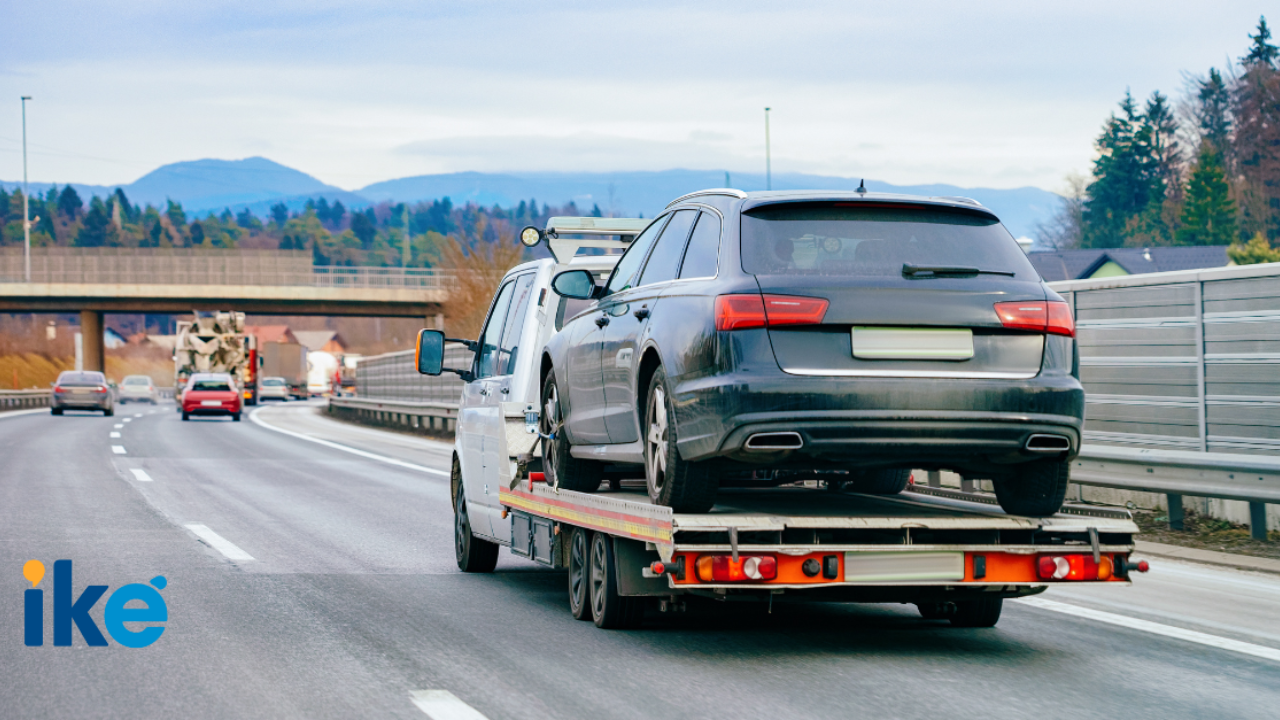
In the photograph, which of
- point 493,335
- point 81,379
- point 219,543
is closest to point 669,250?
point 493,335

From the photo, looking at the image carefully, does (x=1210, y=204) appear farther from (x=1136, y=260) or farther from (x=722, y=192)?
(x=722, y=192)

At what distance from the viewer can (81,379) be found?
4797 centimetres

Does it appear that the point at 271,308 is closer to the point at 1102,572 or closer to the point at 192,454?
the point at 192,454

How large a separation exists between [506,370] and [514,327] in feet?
0.92

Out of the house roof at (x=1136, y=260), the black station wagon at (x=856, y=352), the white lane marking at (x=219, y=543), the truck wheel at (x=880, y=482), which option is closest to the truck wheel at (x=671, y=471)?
the black station wagon at (x=856, y=352)

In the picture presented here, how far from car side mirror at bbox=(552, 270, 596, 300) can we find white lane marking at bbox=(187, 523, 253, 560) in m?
3.85

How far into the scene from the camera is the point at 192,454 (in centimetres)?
2508

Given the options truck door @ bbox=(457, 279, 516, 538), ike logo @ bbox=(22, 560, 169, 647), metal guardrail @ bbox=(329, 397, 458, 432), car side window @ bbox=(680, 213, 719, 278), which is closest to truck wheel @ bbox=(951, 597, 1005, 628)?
car side window @ bbox=(680, 213, 719, 278)

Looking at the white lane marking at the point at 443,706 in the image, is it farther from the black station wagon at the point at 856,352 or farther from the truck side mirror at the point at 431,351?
the truck side mirror at the point at 431,351

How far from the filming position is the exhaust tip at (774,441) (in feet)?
19.9

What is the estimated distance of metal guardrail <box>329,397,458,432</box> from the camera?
30609 millimetres

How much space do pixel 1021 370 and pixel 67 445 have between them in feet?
78.9

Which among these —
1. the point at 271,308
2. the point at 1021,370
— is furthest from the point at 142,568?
the point at 271,308

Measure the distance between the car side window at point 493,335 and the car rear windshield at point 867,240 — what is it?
12.4ft
